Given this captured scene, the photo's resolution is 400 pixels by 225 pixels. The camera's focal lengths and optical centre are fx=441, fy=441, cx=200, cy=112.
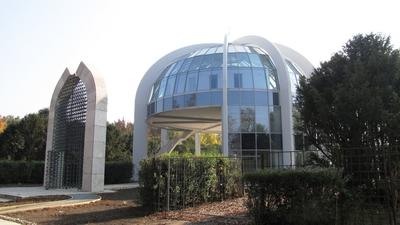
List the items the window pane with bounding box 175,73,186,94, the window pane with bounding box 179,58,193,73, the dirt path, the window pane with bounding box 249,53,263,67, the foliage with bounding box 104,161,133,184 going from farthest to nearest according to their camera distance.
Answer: the window pane with bounding box 179,58,193,73 → the window pane with bounding box 175,73,186,94 → the window pane with bounding box 249,53,263,67 → the foliage with bounding box 104,161,133,184 → the dirt path

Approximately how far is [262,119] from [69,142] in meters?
14.5

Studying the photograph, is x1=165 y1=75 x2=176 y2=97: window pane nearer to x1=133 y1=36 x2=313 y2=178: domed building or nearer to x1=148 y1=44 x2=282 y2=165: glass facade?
x1=133 y1=36 x2=313 y2=178: domed building

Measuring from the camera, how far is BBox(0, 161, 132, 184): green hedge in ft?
103

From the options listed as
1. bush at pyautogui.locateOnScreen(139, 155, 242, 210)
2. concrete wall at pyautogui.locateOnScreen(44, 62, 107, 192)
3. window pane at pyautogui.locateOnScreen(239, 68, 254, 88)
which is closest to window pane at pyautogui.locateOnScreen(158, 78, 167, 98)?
window pane at pyautogui.locateOnScreen(239, 68, 254, 88)

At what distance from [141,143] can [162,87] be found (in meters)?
5.77

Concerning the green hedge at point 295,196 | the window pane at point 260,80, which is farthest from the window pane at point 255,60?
the green hedge at point 295,196

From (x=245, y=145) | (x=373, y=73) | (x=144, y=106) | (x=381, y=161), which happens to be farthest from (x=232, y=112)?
(x=381, y=161)

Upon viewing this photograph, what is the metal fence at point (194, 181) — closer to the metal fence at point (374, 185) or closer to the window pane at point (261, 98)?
the metal fence at point (374, 185)

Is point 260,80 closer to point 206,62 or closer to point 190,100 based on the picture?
point 206,62

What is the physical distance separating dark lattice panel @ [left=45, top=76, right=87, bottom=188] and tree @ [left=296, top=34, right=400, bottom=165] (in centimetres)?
1319

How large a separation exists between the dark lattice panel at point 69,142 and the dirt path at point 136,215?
8937 mm

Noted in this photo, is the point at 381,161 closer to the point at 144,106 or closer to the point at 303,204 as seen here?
the point at 303,204

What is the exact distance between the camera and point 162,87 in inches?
1462

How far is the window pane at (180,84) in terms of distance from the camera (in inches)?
1372
